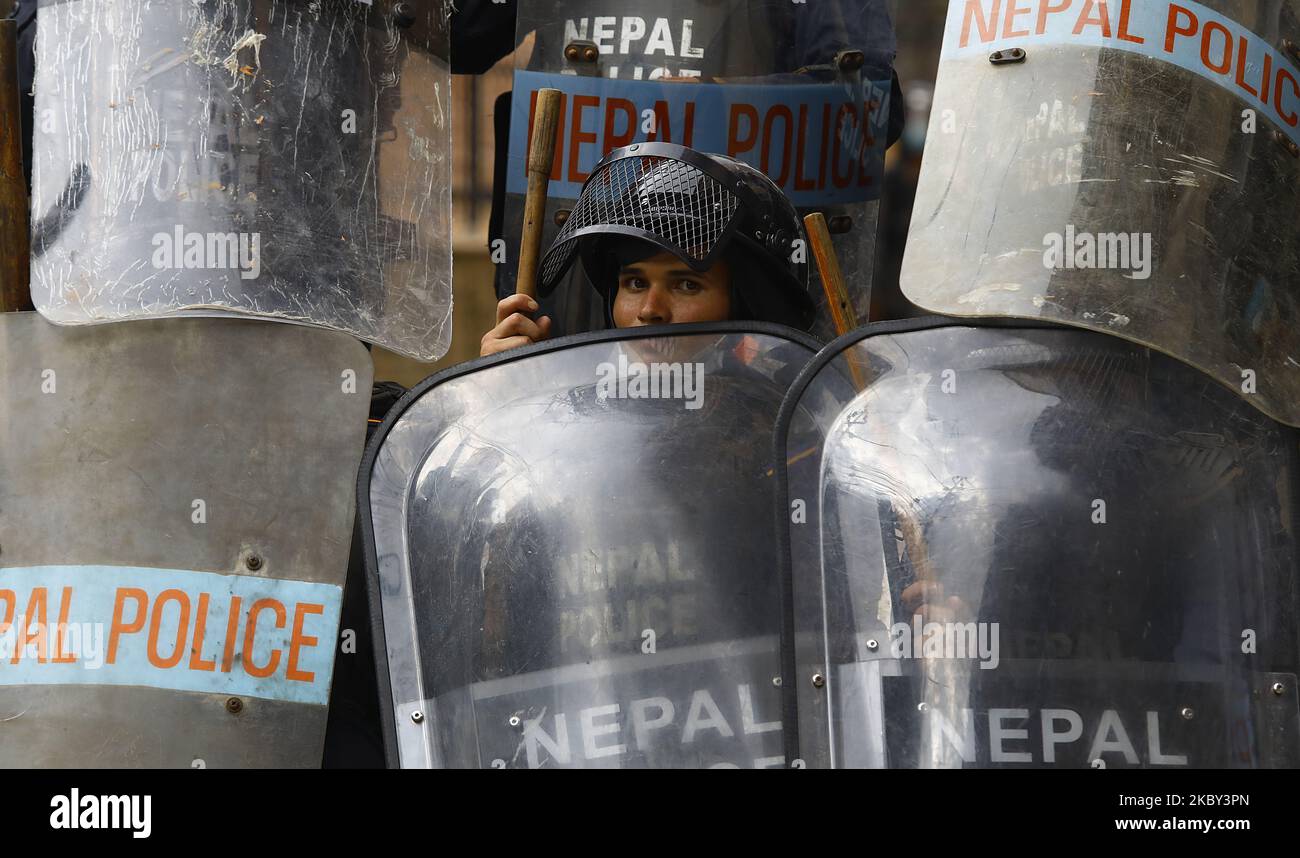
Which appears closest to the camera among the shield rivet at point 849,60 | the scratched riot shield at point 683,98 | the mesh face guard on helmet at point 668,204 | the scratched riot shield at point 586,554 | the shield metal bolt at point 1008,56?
the scratched riot shield at point 586,554

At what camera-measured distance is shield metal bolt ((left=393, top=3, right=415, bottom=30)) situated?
272 centimetres

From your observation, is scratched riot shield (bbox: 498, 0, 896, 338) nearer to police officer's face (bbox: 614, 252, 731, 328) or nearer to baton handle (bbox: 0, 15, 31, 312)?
police officer's face (bbox: 614, 252, 731, 328)

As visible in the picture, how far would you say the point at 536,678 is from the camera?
2.15 m

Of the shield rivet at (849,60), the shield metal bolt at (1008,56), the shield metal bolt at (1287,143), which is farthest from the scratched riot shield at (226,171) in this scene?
the shield metal bolt at (1287,143)

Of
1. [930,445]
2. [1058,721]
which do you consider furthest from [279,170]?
[1058,721]

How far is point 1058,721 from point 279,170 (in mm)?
1461

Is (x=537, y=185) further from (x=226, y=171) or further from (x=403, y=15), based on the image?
(x=226, y=171)

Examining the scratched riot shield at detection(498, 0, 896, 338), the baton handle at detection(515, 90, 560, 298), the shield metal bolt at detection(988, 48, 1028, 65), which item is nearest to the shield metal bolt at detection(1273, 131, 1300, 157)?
the shield metal bolt at detection(988, 48, 1028, 65)

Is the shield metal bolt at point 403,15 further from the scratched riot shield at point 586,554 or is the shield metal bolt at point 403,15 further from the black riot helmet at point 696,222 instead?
the scratched riot shield at point 586,554

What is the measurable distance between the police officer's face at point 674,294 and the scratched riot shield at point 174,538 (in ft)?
1.51

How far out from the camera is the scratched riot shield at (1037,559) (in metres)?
1.98

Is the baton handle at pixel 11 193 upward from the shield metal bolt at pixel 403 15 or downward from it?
downward

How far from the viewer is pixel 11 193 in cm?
268
